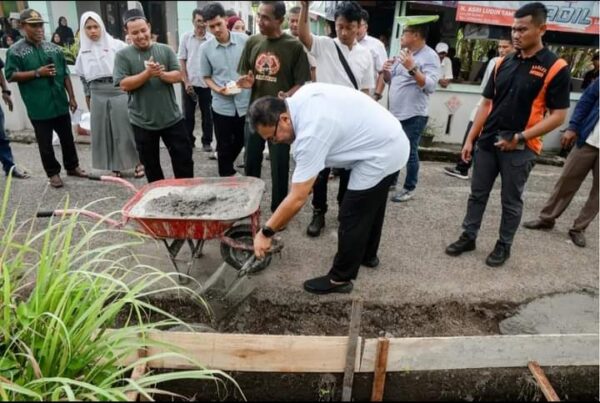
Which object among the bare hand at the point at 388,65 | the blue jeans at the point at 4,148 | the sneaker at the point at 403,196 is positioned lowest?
the sneaker at the point at 403,196

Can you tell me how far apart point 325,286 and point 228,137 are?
83.3 inches

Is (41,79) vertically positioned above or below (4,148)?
above

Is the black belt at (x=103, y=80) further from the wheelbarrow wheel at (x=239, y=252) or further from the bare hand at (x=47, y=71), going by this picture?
the wheelbarrow wheel at (x=239, y=252)

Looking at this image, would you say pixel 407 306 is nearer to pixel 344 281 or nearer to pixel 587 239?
pixel 344 281

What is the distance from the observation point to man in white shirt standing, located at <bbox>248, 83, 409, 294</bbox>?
243 centimetres

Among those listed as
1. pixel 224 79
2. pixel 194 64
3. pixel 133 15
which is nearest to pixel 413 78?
pixel 224 79

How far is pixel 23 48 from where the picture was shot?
13.7ft

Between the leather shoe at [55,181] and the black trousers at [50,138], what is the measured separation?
37 millimetres

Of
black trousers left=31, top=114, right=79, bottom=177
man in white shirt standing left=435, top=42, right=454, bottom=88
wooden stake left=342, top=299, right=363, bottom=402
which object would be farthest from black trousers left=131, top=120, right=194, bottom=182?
man in white shirt standing left=435, top=42, right=454, bottom=88

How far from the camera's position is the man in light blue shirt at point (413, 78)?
4.00 meters

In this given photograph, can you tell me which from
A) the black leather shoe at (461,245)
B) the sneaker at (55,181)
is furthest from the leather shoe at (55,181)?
the black leather shoe at (461,245)

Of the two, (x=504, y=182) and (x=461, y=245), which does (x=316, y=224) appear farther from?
(x=504, y=182)

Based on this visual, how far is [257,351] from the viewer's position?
90.9 inches

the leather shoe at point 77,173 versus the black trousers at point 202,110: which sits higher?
the black trousers at point 202,110
